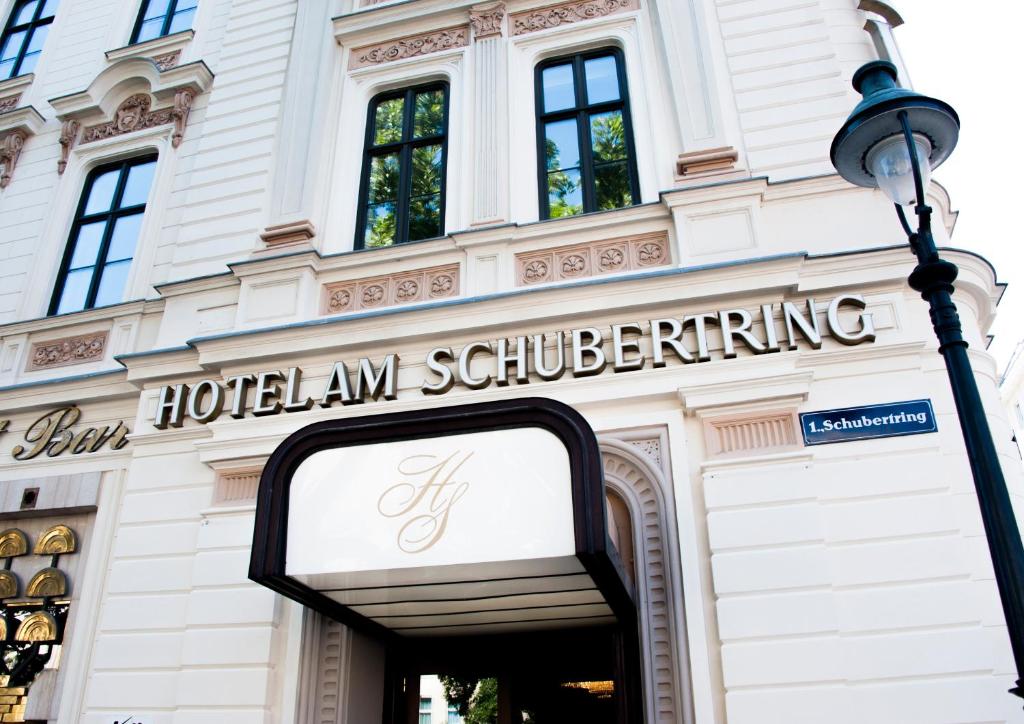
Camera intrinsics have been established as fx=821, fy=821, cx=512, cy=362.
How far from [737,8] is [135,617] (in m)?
8.35

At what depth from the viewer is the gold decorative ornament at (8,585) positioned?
7785 mm

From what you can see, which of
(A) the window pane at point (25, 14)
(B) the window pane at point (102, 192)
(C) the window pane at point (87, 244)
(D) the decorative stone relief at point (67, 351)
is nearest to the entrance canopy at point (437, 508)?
(D) the decorative stone relief at point (67, 351)

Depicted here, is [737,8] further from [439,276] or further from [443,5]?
[439,276]

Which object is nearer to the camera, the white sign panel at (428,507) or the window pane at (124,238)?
the white sign panel at (428,507)

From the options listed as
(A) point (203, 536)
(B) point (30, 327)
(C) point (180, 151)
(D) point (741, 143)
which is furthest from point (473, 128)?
(B) point (30, 327)

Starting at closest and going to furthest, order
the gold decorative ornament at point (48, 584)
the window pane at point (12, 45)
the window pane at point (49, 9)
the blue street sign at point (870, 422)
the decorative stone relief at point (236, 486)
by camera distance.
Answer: the blue street sign at point (870, 422) < the decorative stone relief at point (236, 486) < the gold decorative ornament at point (48, 584) < the window pane at point (12, 45) < the window pane at point (49, 9)

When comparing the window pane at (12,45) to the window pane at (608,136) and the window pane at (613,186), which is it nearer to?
the window pane at (608,136)

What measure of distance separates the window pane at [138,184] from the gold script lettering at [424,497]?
6.66m

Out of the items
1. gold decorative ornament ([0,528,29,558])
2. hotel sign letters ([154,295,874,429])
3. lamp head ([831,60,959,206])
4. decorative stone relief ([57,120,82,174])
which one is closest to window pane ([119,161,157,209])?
decorative stone relief ([57,120,82,174])

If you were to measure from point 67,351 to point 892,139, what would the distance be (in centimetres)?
854

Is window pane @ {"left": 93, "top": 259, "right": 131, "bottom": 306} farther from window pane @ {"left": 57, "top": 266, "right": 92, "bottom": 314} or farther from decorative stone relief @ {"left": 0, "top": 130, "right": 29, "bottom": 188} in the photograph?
decorative stone relief @ {"left": 0, "top": 130, "right": 29, "bottom": 188}

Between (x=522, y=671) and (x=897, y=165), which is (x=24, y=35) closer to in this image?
(x=522, y=671)

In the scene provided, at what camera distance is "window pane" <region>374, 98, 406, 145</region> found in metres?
9.47

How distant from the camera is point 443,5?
32.1 feet
